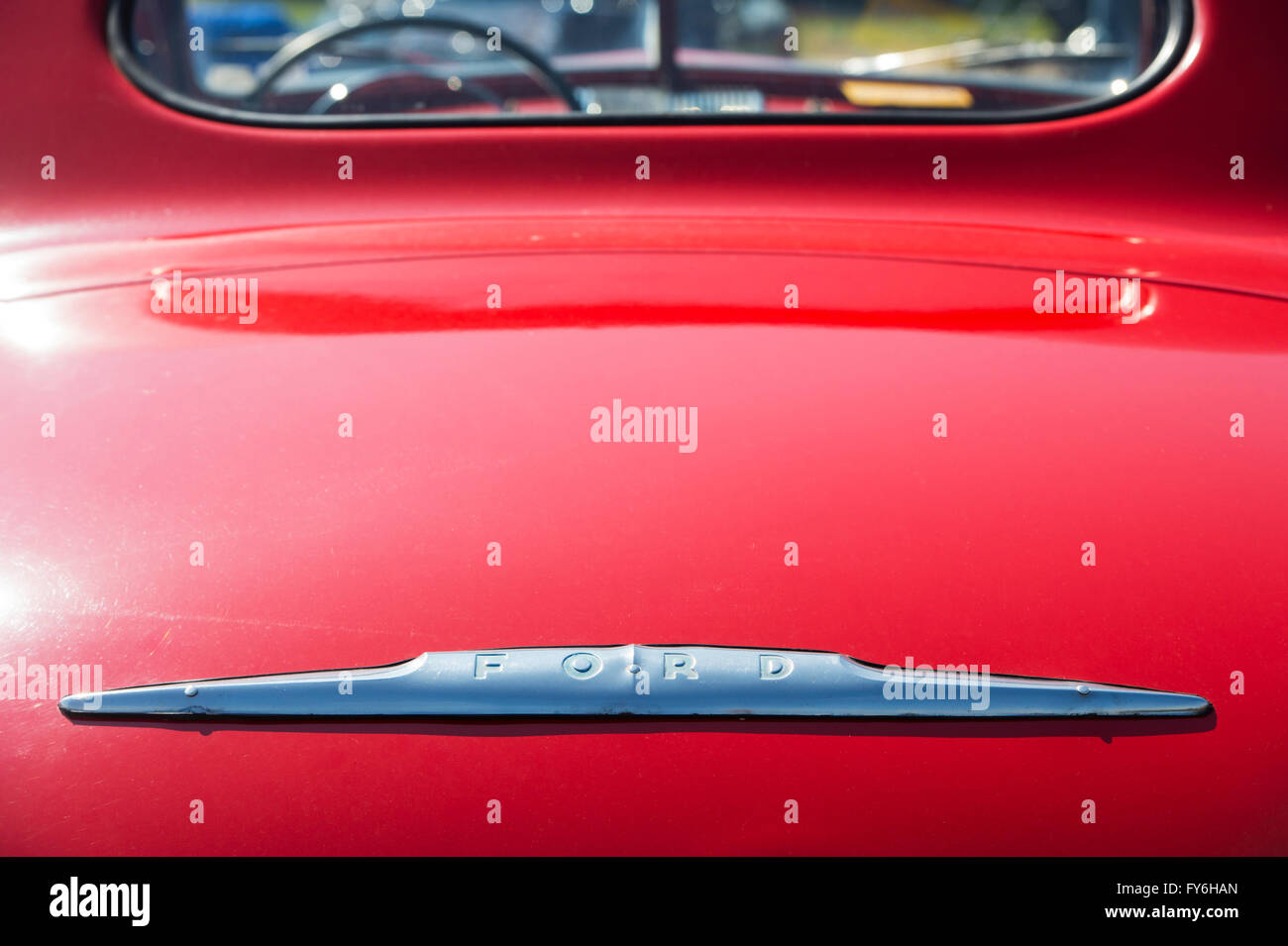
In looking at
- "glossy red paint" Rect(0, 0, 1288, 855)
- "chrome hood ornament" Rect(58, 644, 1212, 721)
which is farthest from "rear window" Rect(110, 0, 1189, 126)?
"chrome hood ornament" Rect(58, 644, 1212, 721)

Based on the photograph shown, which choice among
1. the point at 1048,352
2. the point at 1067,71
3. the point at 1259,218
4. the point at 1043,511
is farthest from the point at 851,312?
the point at 1067,71

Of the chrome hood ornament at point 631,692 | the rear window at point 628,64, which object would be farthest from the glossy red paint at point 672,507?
the rear window at point 628,64

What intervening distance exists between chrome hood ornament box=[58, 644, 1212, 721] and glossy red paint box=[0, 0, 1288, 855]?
0.01m

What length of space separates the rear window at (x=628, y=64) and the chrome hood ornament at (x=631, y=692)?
0.85 meters

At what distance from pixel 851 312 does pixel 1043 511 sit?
331mm

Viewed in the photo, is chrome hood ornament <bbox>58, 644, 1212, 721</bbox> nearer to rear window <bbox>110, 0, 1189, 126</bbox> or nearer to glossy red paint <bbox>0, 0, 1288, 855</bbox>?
glossy red paint <bbox>0, 0, 1288, 855</bbox>

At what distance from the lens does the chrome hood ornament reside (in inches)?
35.1

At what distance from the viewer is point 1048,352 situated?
1.14m

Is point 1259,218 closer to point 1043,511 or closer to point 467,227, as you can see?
point 1043,511

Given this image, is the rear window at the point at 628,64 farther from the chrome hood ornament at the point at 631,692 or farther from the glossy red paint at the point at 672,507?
the chrome hood ornament at the point at 631,692

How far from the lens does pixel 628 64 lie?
2.91 m

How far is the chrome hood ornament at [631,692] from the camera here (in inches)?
35.1
